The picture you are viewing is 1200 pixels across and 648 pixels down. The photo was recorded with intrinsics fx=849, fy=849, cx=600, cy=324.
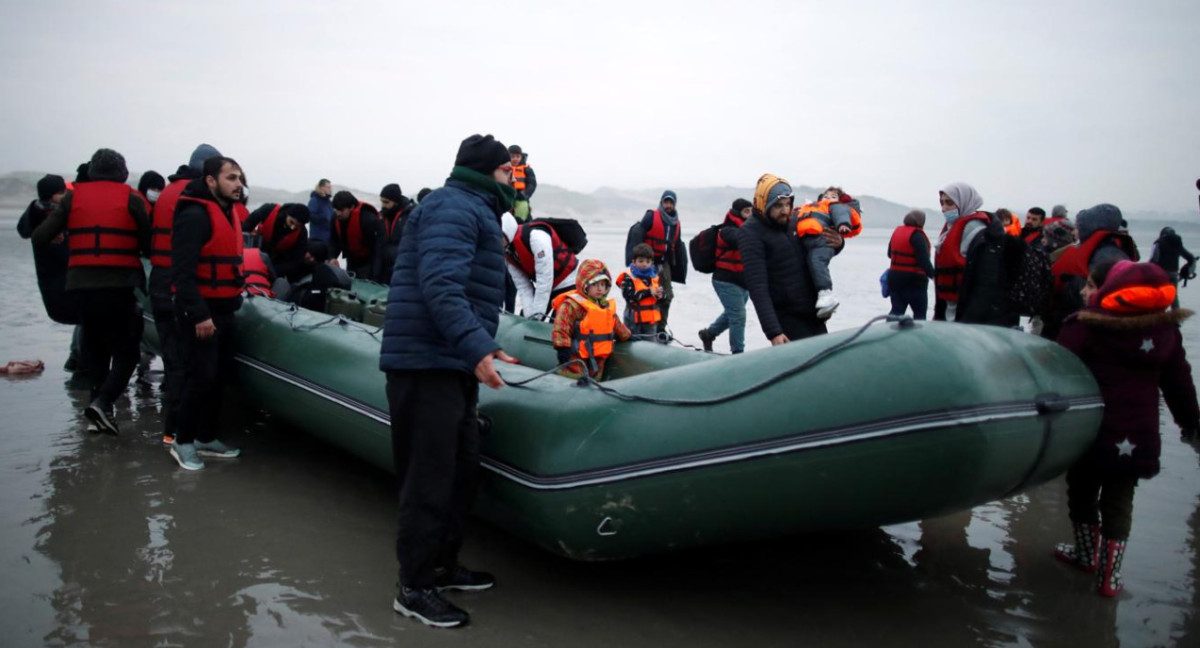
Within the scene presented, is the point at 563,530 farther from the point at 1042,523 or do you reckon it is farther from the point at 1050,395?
the point at 1042,523

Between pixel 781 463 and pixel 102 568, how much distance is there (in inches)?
99.6

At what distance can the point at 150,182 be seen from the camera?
6.00 meters

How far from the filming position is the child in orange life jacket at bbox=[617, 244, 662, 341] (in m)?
5.94

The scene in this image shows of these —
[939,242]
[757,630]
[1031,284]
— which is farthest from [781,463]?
[939,242]

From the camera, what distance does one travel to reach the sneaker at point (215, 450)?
15.2 feet

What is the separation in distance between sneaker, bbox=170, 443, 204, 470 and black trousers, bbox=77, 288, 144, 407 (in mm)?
728

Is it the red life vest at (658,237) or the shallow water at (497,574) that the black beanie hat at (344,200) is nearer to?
the red life vest at (658,237)

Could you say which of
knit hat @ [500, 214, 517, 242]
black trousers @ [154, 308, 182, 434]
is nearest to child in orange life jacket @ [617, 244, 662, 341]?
knit hat @ [500, 214, 517, 242]

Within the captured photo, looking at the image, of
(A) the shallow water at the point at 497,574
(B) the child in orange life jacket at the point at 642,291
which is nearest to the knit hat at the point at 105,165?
(A) the shallow water at the point at 497,574

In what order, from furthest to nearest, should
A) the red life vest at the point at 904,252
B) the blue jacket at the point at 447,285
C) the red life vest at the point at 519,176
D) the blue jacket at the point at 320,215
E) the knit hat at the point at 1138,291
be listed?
the blue jacket at the point at 320,215 → the red life vest at the point at 519,176 → the red life vest at the point at 904,252 → the knit hat at the point at 1138,291 → the blue jacket at the point at 447,285

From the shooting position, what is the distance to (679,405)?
2.90m

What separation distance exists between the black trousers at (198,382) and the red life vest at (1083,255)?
4392 mm

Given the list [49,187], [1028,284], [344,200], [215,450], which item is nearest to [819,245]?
[1028,284]

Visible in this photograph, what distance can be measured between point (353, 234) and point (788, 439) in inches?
228
